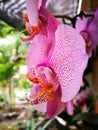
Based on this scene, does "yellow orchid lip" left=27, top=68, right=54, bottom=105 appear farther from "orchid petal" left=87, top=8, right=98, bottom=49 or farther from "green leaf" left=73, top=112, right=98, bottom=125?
"green leaf" left=73, top=112, right=98, bottom=125

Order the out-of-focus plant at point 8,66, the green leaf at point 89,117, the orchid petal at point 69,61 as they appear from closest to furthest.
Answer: the orchid petal at point 69,61 → the green leaf at point 89,117 → the out-of-focus plant at point 8,66

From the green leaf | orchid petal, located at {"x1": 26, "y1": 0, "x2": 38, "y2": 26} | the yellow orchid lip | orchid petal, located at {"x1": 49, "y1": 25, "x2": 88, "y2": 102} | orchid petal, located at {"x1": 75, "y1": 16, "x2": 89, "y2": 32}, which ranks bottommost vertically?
the green leaf

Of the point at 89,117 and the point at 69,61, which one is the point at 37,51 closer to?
the point at 69,61

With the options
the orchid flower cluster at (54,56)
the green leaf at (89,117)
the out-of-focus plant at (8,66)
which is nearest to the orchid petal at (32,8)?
the orchid flower cluster at (54,56)

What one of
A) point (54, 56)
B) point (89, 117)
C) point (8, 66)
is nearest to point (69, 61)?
point (54, 56)

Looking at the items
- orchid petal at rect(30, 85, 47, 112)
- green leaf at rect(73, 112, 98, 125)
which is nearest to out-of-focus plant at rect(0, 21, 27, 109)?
green leaf at rect(73, 112, 98, 125)

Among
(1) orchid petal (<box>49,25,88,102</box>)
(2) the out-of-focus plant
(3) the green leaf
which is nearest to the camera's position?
(1) orchid petal (<box>49,25,88,102</box>)

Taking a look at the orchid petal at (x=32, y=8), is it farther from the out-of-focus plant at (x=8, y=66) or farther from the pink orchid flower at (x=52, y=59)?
the out-of-focus plant at (x=8, y=66)
